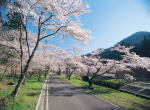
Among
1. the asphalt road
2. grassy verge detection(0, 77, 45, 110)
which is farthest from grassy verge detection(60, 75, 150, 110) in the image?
grassy verge detection(0, 77, 45, 110)

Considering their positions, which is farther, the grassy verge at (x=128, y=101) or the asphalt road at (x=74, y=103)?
the grassy verge at (x=128, y=101)

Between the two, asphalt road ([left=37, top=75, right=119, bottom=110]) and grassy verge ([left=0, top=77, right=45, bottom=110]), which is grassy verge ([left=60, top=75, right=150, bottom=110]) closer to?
asphalt road ([left=37, top=75, right=119, bottom=110])

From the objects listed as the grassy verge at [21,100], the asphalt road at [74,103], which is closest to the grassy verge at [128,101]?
the asphalt road at [74,103]

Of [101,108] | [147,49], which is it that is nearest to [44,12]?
[101,108]

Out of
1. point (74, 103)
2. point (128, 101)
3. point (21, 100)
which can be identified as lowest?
point (128, 101)

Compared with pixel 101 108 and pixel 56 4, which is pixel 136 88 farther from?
pixel 56 4

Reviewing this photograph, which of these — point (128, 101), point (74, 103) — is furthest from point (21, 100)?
point (128, 101)

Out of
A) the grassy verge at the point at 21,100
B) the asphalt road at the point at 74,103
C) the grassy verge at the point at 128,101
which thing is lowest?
the grassy verge at the point at 128,101

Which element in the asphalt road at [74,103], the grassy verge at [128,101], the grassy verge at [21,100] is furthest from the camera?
the grassy verge at [128,101]

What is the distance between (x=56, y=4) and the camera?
1110 cm

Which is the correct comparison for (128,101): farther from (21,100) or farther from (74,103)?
(21,100)

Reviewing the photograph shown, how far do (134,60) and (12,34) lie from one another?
809 inches

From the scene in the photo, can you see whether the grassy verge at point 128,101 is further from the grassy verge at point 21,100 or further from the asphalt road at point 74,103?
the grassy verge at point 21,100

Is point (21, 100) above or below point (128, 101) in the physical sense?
above
